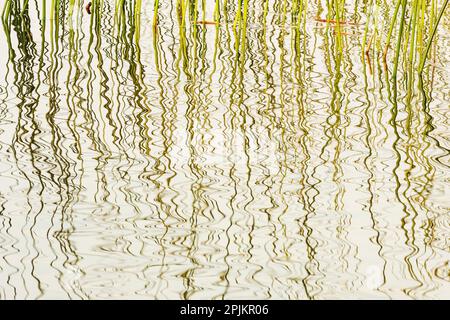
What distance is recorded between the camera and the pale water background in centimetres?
151

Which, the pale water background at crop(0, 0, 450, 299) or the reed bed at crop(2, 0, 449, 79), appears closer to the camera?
the pale water background at crop(0, 0, 450, 299)

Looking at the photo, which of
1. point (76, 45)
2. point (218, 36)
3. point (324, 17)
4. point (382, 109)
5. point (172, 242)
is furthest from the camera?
point (324, 17)

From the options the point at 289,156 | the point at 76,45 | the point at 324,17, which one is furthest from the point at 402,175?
the point at 324,17

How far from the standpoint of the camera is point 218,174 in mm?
1990

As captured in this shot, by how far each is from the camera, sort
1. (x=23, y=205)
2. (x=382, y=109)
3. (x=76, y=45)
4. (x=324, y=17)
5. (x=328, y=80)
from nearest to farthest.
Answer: (x=23, y=205) → (x=382, y=109) → (x=328, y=80) → (x=76, y=45) → (x=324, y=17)

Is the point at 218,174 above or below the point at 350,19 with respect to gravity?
below

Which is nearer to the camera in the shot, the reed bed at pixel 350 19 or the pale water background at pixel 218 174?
the pale water background at pixel 218 174

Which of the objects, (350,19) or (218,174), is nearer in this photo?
(218,174)

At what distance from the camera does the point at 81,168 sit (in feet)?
6.59

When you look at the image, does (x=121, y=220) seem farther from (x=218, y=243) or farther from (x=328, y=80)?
(x=328, y=80)

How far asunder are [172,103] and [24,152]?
580mm

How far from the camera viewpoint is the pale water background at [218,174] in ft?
→ 4.94

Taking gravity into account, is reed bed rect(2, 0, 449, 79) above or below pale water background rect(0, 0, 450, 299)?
above

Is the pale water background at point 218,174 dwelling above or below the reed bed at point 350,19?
below
